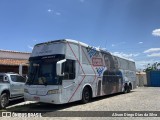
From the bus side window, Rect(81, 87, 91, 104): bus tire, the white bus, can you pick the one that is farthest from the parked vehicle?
Rect(81, 87, 91, 104): bus tire

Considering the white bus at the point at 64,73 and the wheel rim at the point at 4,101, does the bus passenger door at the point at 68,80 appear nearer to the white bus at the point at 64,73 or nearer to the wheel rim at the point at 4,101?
the white bus at the point at 64,73

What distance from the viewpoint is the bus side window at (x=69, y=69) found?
1142cm

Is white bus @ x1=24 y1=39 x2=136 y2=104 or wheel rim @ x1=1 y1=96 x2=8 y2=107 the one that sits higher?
white bus @ x1=24 y1=39 x2=136 y2=104

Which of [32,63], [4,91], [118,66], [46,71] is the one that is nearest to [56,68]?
[46,71]

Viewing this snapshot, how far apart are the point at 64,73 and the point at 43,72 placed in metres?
1.10

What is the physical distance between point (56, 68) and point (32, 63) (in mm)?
2179

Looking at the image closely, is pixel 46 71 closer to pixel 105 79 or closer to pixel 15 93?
pixel 15 93

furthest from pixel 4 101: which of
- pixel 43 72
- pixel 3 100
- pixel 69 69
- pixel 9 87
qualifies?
pixel 69 69

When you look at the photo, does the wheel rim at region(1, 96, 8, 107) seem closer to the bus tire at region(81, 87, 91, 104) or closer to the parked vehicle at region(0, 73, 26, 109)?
the parked vehicle at region(0, 73, 26, 109)

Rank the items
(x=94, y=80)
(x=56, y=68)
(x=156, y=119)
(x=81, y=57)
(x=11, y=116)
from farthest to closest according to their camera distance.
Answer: (x=94, y=80) < (x=81, y=57) < (x=56, y=68) < (x=11, y=116) < (x=156, y=119)

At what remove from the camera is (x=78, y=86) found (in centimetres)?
1252

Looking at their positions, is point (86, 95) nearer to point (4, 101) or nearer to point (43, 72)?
point (43, 72)

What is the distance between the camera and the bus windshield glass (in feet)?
36.6

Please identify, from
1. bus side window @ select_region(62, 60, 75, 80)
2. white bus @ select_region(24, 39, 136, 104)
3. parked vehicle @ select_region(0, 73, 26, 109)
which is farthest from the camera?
parked vehicle @ select_region(0, 73, 26, 109)
